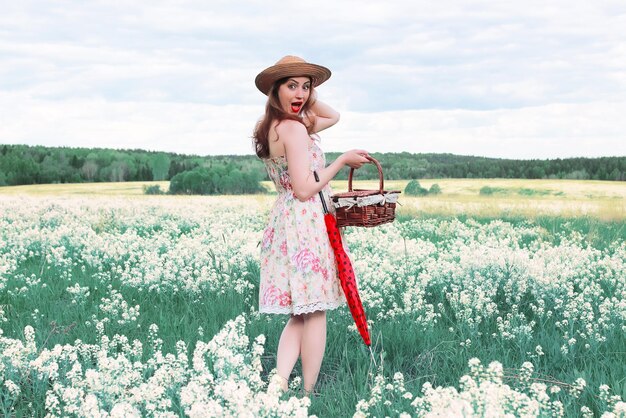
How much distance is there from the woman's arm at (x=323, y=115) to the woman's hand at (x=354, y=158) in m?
0.70

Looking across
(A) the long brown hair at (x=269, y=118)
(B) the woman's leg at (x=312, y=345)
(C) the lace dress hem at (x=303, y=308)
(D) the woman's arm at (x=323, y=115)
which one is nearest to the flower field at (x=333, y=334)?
(B) the woman's leg at (x=312, y=345)

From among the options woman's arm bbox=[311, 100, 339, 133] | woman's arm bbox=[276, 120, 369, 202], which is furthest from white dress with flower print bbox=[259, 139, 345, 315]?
woman's arm bbox=[311, 100, 339, 133]

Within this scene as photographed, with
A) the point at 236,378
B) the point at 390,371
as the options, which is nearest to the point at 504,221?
the point at 390,371

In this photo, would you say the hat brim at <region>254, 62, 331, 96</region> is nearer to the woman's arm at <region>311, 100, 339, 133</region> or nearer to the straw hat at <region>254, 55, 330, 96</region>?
the straw hat at <region>254, 55, 330, 96</region>

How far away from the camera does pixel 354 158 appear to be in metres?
5.06

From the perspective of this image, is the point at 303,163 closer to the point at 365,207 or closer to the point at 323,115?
the point at 365,207

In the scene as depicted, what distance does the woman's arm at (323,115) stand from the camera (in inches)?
225

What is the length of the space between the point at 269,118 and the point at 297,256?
3.43ft

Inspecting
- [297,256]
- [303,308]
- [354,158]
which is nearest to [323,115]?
[354,158]

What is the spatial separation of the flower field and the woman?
40cm

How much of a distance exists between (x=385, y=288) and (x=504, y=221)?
26.1 feet

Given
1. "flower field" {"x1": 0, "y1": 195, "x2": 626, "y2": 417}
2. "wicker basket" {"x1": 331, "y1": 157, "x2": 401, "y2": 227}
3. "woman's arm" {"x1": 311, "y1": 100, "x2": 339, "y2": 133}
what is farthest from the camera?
"woman's arm" {"x1": 311, "y1": 100, "x2": 339, "y2": 133}

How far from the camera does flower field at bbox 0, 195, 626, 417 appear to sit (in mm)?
4324

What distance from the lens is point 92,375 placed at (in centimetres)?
445
